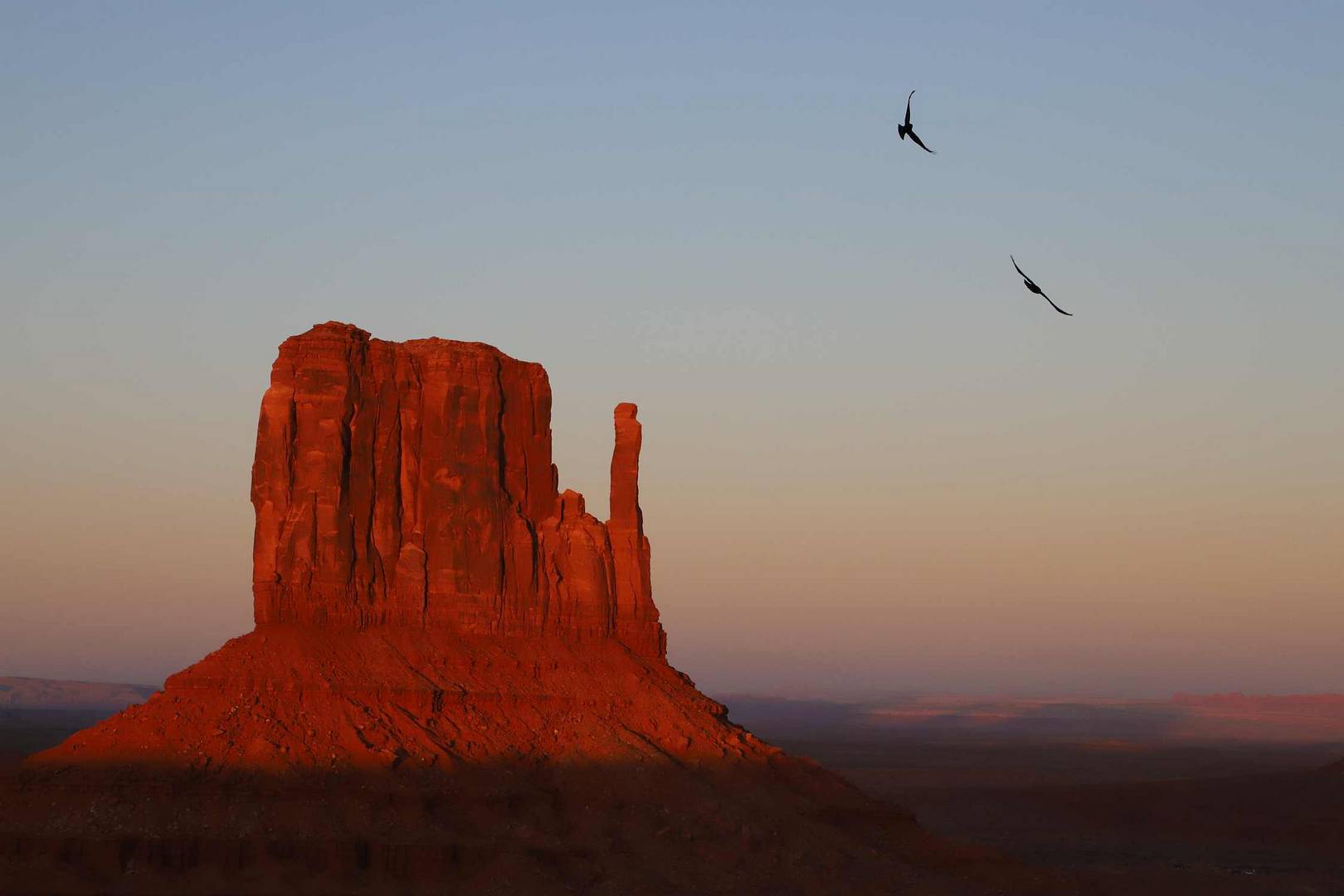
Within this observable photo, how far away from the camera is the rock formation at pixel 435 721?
68.4 meters

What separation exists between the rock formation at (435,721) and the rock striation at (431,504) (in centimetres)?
12

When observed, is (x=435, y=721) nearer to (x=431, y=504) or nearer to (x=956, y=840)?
(x=431, y=504)

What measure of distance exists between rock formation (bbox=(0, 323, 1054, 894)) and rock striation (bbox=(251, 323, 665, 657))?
0.39 feet

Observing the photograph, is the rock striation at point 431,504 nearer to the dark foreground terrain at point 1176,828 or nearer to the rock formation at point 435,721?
the rock formation at point 435,721

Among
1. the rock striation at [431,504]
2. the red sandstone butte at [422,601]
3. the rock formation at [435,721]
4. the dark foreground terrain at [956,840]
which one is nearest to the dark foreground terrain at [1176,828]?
the dark foreground terrain at [956,840]

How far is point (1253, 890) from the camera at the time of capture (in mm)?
99438

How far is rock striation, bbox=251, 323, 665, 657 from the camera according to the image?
264 ft

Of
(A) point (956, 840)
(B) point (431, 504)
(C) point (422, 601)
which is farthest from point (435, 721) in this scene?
(A) point (956, 840)

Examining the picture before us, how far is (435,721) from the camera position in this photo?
77750 mm

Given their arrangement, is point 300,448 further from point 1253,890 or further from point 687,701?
point 1253,890

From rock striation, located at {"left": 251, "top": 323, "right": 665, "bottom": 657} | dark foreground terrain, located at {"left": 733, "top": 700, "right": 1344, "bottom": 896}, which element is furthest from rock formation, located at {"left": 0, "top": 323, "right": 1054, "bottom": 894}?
dark foreground terrain, located at {"left": 733, "top": 700, "right": 1344, "bottom": 896}

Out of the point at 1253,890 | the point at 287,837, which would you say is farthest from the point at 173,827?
the point at 1253,890

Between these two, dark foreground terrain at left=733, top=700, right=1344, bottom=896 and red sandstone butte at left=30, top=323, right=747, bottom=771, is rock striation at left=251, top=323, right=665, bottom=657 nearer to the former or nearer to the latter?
red sandstone butte at left=30, top=323, right=747, bottom=771

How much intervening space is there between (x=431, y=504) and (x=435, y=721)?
1181 cm
